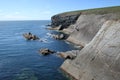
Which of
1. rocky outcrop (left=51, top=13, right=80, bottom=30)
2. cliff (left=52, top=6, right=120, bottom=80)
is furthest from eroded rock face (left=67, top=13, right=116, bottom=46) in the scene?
cliff (left=52, top=6, right=120, bottom=80)

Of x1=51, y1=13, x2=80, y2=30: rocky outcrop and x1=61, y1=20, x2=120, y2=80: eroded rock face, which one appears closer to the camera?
x1=61, y1=20, x2=120, y2=80: eroded rock face

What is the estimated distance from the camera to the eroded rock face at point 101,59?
26.4 m

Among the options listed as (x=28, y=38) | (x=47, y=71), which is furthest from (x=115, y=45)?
(x=28, y=38)

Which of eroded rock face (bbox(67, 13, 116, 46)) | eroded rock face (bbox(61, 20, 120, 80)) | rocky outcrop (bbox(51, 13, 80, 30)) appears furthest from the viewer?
rocky outcrop (bbox(51, 13, 80, 30))

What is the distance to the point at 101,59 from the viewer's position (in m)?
28.7

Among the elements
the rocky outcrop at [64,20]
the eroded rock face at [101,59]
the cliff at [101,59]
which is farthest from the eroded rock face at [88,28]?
the eroded rock face at [101,59]

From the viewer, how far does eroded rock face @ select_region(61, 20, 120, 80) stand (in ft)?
86.6

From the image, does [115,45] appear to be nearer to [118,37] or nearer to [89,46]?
[118,37]

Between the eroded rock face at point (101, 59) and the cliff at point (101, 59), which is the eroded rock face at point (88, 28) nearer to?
the cliff at point (101, 59)

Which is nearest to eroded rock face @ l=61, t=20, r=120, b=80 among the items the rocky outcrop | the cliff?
the cliff

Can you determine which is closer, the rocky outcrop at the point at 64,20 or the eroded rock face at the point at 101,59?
the eroded rock face at the point at 101,59

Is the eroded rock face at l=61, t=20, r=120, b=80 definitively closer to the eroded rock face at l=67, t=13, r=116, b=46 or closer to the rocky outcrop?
the eroded rock face at l=67, t=13, r=116, b=46

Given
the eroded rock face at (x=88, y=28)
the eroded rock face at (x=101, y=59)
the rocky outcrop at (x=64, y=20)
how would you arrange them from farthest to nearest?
1. the rocky outcrop at (x=64, y=20)
2. the eroded rock face at (x=88, y=28)
3. the eroded rock face at (x=101, y=59)

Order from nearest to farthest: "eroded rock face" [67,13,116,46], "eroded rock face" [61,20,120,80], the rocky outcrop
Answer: "eroded rock face" [61,20,120,80]
"eroded rock face" [67,13,116,46]
the rocky outcrop
